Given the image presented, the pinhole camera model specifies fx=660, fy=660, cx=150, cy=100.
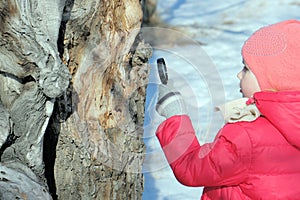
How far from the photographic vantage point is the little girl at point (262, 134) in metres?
1.73

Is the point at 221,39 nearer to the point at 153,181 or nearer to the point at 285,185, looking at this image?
the point at 153,181

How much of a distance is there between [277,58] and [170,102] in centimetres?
36

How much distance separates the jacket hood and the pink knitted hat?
55 mm

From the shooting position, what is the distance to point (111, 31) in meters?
2.24

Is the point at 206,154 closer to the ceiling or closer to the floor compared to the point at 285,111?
closer to the floor

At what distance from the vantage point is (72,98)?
6.99ft

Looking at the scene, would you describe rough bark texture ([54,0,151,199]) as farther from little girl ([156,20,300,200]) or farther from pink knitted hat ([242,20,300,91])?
pink knitted hat ([242,20,300,91])

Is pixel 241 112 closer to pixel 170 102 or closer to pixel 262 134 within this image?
pixel 262 134

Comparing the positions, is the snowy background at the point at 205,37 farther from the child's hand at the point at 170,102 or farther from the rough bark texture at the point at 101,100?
the child's hand at the point at 170,102

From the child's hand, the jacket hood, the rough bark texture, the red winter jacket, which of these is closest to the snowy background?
the rough bark texture

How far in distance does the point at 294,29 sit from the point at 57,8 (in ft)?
2.18

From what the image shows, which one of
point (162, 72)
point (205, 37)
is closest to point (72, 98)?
point (162, 72)

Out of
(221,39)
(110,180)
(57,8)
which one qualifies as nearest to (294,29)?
(57,8)

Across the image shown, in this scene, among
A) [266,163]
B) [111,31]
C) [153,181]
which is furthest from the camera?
[153,181]
